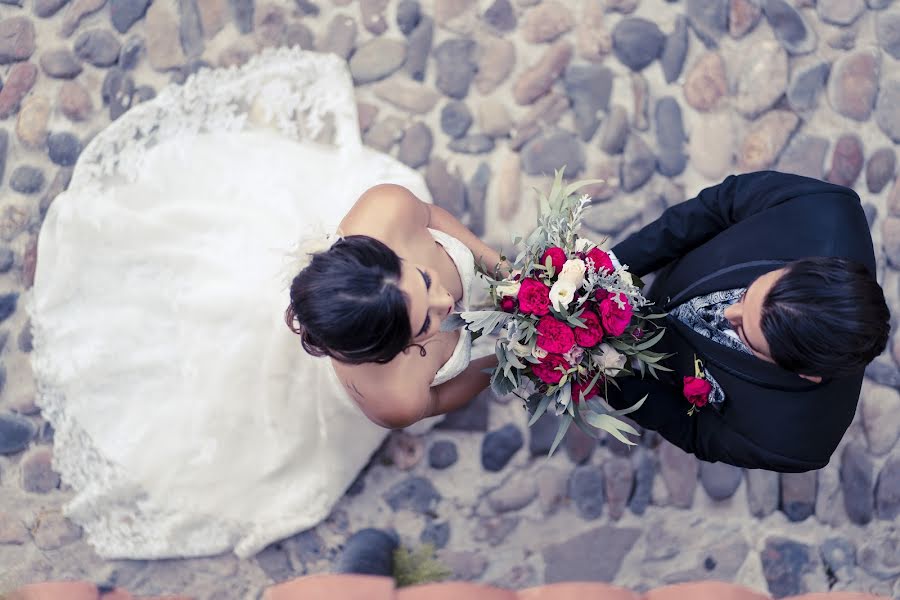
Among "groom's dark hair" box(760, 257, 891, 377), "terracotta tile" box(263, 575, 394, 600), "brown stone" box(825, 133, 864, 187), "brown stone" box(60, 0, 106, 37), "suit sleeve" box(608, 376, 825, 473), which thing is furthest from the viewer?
"brown stone" box(60, 0, 106, 37)

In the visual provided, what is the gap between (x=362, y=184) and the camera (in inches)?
112

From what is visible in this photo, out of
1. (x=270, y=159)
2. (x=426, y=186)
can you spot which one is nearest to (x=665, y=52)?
(x=426, y=186)

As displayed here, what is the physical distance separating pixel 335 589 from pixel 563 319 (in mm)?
888

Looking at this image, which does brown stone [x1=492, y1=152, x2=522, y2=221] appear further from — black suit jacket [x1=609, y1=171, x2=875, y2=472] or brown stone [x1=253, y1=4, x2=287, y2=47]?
brown stone [x1=253, y1=4, x2=287, y2=47]

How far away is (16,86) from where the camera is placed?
131 inches

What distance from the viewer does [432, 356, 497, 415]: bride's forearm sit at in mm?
2536

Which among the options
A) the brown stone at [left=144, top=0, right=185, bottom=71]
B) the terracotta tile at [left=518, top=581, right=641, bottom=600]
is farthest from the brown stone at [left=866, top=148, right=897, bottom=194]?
the brown stone at [left=144, top=0, right=185, bottom=71]

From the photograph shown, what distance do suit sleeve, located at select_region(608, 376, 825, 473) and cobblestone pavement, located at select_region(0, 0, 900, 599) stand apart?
0.84 metres

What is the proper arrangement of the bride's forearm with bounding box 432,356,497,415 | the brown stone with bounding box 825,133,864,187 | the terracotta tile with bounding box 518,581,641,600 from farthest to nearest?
1. the brown stone with bounding box 825,133,864,187
2. the bride's forearm with bounding box 432,356,497,415
3. the terracotta tile with bounding box 518,581,641,600

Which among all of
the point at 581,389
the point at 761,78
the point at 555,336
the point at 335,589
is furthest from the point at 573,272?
the point at 761,78

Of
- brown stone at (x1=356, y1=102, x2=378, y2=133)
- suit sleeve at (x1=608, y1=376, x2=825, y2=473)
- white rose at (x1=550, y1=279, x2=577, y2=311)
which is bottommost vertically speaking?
suit sleeve at (x1=608, y1=376, x2=825, y2=473)

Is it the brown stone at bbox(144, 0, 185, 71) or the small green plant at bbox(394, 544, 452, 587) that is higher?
the brown stone at bbox(144, 0, 185, 71)

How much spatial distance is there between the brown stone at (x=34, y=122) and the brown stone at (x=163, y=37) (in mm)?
514

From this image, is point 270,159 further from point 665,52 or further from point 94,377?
point 665,52
